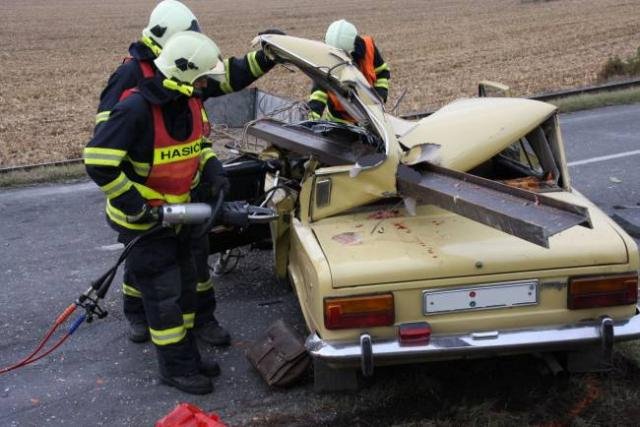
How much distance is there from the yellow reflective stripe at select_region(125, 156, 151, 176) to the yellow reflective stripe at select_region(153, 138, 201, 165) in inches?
1.8

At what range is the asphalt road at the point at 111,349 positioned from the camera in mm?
3877

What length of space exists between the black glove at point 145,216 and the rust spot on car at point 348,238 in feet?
2.92

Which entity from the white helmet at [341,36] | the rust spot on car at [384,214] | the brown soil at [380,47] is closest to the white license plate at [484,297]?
the rust spot on car at [384,214]

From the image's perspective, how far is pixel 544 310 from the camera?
340 centimetres

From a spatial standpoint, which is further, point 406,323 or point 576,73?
point 576,73

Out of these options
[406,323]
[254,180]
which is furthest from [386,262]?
[254,180]

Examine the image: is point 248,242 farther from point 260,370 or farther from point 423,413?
point 423,413

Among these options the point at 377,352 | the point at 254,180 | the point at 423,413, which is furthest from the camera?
the point at 254,180

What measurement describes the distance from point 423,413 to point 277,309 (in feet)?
5.20

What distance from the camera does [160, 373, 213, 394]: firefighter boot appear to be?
4.04 m

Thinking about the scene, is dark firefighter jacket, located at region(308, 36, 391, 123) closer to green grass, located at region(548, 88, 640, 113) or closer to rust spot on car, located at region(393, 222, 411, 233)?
rust spot on car, located at region(393, 222, 411, 233)

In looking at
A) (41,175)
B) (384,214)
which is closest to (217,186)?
(384,214)

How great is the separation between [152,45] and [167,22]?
0.52 feet

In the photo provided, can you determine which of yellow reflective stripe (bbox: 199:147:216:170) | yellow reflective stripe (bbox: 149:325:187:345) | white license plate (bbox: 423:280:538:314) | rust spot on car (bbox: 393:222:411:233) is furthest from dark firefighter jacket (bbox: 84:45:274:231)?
white license plate (bbox: 423:280:538:314)
